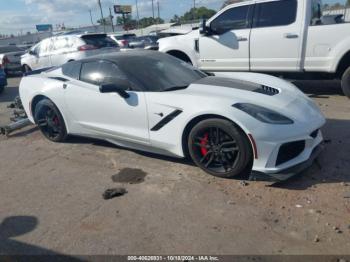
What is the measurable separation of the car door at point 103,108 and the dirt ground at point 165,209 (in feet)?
1.35

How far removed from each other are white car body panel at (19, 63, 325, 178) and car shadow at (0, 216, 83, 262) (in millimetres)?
1585

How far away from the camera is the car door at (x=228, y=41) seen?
25.3 feet

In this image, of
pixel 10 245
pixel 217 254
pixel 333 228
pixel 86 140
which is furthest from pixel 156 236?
pixel 86 140

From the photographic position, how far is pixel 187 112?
3977mm

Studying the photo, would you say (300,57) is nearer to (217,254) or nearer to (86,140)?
(86,140)

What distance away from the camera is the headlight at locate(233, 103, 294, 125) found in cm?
365

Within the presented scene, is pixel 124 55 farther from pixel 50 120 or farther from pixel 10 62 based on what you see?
pixel 10 62

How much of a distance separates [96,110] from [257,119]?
7.29ft

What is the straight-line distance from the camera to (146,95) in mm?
4309

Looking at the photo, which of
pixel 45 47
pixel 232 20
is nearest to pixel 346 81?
pixel 232 20

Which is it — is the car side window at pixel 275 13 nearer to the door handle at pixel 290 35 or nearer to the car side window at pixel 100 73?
the door handle at pixel 290 35

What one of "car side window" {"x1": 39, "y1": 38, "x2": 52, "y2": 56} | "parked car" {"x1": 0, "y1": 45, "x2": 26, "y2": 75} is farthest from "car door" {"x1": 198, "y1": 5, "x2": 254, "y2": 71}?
"parked car" {"x1": 0, "y1": 45, "x2": 26, "y2": 75}

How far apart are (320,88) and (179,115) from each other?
212 inches

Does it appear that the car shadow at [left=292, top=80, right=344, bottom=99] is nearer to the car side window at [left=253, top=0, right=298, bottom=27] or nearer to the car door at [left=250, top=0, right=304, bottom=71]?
the car door at [left=250, top=0, right=304, bottom=71]
